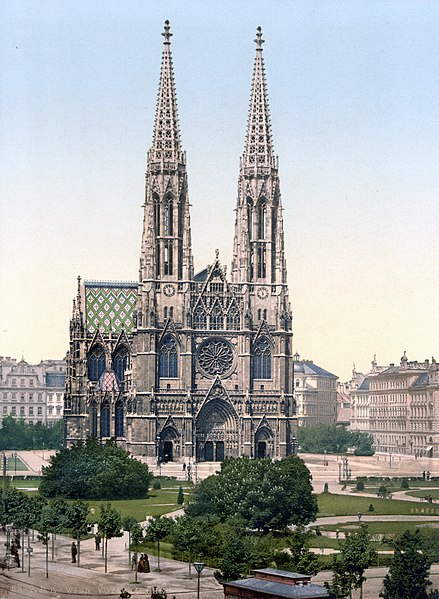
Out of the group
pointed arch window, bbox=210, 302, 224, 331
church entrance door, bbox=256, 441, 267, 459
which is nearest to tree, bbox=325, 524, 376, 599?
church entrance door, bbox=256, 441, 267, 459

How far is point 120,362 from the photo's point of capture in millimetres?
161625

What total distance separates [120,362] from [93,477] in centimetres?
4706

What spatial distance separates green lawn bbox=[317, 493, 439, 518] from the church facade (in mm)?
36602

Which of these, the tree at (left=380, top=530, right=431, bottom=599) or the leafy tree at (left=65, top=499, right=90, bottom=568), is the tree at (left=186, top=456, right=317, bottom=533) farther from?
the tree at (left=380, top=530, right=431, bottom=599)

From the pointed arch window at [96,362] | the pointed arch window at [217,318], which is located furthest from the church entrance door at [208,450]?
the pointed arch window at [96,362]

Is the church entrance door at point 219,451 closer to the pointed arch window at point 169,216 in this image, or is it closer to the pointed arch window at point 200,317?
the pointed arch window at point 200,317

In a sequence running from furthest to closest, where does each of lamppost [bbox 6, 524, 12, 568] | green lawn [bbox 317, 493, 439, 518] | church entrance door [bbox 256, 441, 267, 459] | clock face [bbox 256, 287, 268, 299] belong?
clock face [bbox 256, 287, 268, 299]
church entrance door [bbox 256, 441, 267, 459]
green lawn [bbox 317, 493, 439, 518]
lamppost [bbox 6, 524, 12, 568]

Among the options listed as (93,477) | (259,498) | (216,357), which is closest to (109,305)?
(216,357)

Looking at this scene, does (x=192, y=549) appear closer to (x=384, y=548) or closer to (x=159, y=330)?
(x=384, y=548)

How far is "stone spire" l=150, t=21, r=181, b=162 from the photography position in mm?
155250

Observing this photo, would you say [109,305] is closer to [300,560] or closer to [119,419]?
[119,419]

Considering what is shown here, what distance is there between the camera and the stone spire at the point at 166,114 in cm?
15525

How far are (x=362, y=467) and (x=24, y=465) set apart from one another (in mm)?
37159

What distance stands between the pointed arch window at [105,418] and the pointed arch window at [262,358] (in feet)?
57.5
